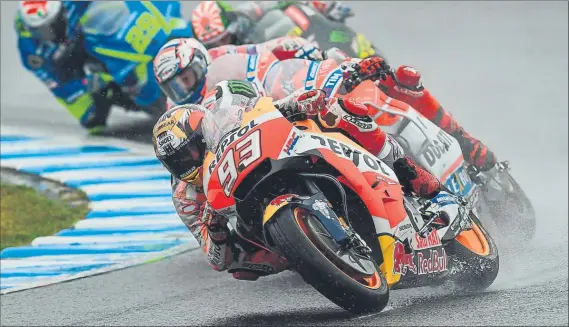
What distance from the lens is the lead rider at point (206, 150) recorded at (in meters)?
6.14

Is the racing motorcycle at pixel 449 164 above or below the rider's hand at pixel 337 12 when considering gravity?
above

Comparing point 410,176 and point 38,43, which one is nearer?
point 410,176

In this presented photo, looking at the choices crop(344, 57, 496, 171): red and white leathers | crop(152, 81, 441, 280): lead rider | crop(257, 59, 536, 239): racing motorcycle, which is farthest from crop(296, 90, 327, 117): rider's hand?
crop(344, 57, 496, 171): red and white leathers

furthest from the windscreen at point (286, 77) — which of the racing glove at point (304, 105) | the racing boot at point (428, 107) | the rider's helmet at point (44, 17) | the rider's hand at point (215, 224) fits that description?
the rider's helmet at point (44, 17)

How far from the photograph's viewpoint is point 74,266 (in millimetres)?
8922

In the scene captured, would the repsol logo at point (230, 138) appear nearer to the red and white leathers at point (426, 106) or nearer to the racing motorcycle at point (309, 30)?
the red and white leathers at point (426, 106)

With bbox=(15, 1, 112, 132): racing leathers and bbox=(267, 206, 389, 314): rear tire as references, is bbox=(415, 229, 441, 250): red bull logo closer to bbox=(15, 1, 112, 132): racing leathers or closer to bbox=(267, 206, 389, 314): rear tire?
bbox=(267, 206, 389, 314): rear tire

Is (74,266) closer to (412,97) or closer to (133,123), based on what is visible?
(412,97)

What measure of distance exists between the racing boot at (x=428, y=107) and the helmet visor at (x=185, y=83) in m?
1.40

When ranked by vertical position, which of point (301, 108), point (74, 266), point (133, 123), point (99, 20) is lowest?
point (133, 123)

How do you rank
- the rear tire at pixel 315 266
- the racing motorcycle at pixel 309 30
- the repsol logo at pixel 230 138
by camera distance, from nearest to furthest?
the rear tire at pixel 315 266 < the repsol logo at pixel 230 138 < the racing motorcycle at pixel 309 30

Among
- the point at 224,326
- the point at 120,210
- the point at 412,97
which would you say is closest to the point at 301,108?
the point at 224,326

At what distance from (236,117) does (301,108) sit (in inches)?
15.9

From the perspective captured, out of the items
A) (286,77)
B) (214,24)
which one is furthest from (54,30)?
(286,77)
